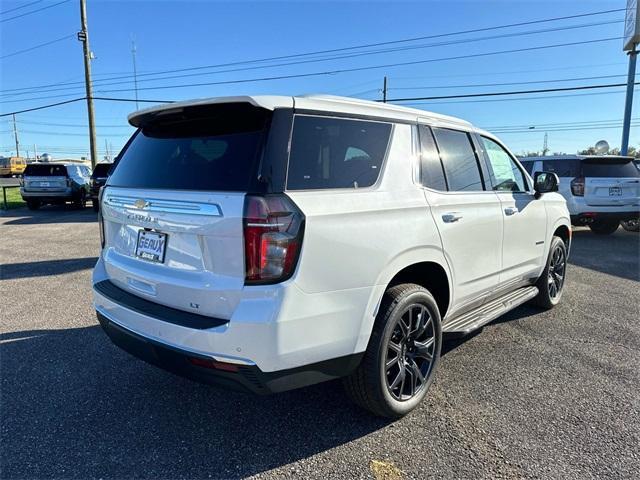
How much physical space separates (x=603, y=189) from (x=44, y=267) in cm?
1150

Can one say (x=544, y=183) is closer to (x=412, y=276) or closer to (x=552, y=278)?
(x=552, y=278)

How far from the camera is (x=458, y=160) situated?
3.53 meters

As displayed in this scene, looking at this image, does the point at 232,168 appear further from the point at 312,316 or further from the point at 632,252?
the point at 632,252

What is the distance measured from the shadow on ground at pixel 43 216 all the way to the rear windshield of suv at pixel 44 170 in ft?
4.63

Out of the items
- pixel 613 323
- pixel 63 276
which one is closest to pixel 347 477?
pixel 613 323

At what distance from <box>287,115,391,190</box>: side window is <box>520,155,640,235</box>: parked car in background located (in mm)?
9209

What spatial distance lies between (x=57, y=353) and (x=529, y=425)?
147 inches

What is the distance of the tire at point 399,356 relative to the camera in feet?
8.58

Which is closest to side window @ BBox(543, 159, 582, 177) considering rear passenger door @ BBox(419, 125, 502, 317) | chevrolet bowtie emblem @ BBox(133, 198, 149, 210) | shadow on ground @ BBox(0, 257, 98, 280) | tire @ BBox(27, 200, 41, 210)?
rear passenger door @ BBox(419, 125, 502, 317)

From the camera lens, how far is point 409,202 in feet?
9.25

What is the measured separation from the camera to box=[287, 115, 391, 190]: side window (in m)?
2.35

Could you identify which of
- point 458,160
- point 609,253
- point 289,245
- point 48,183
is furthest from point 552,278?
point 48,183

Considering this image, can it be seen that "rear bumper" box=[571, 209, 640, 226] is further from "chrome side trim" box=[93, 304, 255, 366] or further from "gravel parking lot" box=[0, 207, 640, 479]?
"chrome side trim" box=[93, 304, 255, 366]

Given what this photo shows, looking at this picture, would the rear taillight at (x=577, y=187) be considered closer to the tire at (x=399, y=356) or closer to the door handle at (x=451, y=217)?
the door handle at (x=451, y=217)
